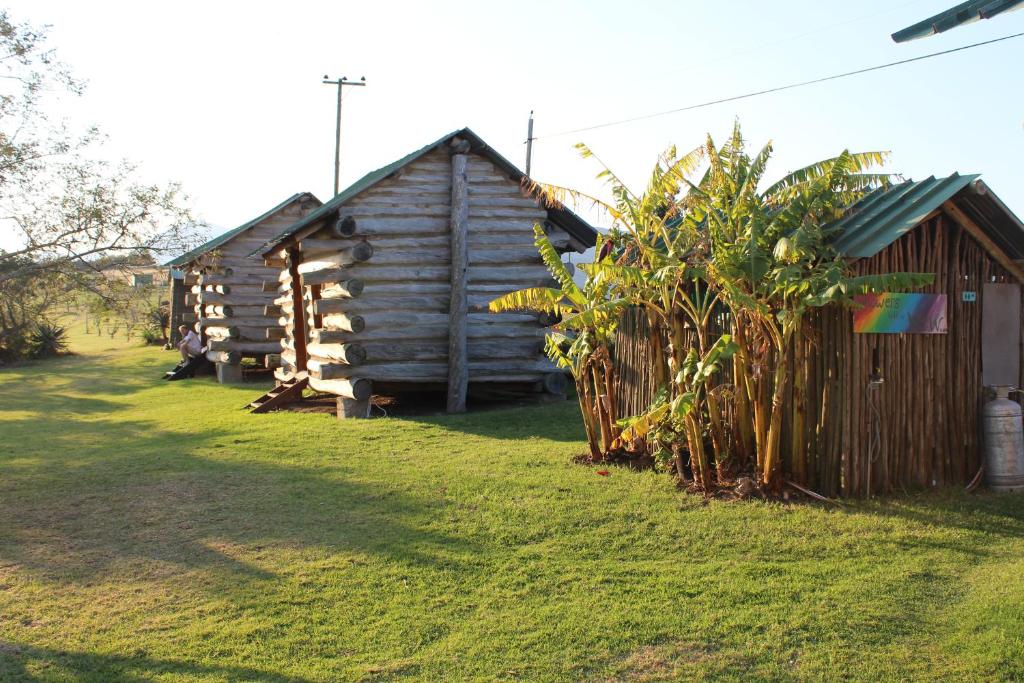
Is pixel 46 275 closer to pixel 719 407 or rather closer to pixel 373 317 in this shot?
pixel 373 317

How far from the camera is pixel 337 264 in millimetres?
15523

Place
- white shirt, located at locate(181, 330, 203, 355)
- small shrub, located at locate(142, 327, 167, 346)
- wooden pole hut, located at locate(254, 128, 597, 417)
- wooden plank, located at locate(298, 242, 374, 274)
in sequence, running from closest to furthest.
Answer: wooden plank, located at locate(298, 242, 374, 274) < wooden pole hut, located at locate(254, 128, 597, 417) < white shirt, located at locate(181, 330, 203, 355) < small shrub, located at locate(142, 327, 167, 346)

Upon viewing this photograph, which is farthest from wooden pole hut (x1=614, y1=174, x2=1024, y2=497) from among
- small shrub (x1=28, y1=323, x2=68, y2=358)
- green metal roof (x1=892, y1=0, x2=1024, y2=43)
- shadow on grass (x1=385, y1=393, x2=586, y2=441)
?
small shrub (x1=28, y1=323, x2=68, y2=358)

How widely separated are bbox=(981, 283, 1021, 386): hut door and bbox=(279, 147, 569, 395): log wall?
7937 mm

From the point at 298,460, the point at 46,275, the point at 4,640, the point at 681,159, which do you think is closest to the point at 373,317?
the point at 298,460

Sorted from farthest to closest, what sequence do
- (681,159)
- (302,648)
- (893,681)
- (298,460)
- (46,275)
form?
1. (46,275)
2. (298,460)
3. (681,159)
4. (302,648)
5. (893,681)

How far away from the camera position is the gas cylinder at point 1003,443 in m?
9.02

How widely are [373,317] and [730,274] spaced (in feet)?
25.9

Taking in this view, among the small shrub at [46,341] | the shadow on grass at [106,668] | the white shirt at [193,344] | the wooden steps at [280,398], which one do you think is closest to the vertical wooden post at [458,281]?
the wooden steps at [280,398]

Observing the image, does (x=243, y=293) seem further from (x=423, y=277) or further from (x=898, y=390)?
(x=898, y=390)

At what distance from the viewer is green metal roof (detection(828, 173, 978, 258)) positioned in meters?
8.38

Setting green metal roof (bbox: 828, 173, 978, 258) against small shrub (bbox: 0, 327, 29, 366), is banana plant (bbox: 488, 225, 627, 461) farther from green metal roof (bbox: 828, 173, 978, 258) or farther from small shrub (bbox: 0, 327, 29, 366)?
small shrub (bbox: 0, 327, 29, 366)

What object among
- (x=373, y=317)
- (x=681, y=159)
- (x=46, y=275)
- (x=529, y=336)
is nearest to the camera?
(x=681, y=159)

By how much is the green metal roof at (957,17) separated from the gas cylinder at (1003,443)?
4.40 metres
